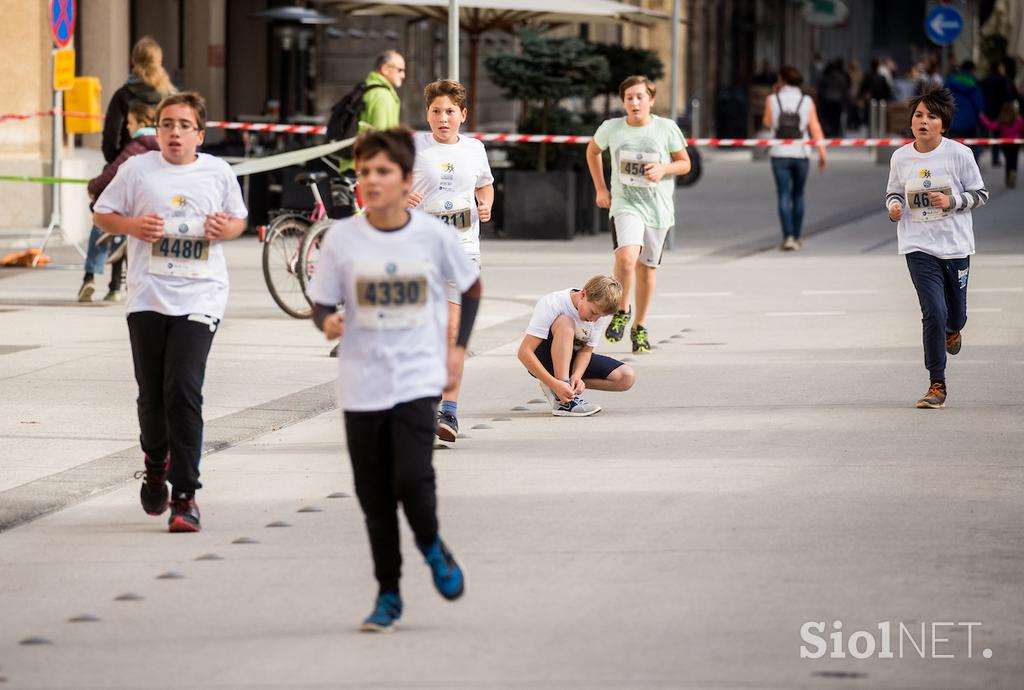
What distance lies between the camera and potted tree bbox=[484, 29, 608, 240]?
Result: 21250 millimetres

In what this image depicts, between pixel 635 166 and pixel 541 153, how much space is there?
8958 mm

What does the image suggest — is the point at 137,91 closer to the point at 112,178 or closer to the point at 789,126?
the point at 112,178

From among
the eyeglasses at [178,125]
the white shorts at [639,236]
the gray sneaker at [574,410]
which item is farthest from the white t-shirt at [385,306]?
the white shorts at [639,236]

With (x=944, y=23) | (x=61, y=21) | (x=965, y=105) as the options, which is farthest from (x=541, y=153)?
(x=944, y=23)

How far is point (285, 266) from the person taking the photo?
45.2ft

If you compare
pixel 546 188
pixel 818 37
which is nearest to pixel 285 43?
pixel 546 188

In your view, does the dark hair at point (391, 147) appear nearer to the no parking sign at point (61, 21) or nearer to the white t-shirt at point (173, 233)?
the white t-shirt at point (173, 233)

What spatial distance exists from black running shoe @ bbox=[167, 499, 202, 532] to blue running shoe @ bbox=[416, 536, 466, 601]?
1647 mm

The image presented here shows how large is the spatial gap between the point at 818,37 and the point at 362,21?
47551mm

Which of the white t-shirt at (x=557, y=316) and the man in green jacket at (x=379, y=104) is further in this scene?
the man in green jacket at (x=379, y=104)

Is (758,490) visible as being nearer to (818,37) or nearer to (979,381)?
(979,381)

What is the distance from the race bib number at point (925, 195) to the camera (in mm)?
10180

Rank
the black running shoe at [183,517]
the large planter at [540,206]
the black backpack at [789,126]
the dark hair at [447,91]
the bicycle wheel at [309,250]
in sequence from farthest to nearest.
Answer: the large planter at [540,206], the black backpack at [789,126], the bicycle wheel at [309,250], the dark hair at [447,91], the black running shoe at [183,517]

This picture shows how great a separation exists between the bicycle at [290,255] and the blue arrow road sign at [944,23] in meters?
20.8
